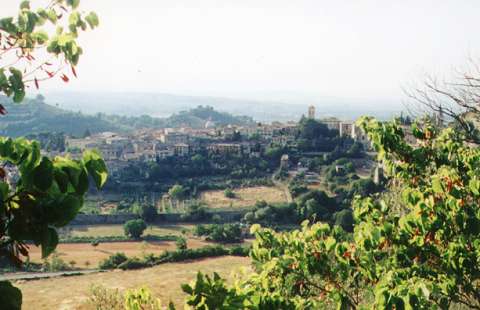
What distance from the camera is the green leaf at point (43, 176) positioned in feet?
6.73

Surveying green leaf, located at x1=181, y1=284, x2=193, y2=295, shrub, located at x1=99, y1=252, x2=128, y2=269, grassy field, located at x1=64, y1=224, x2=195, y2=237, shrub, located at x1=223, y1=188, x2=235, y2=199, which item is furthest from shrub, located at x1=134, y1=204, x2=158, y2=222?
green leaf, located at x1=181, y1=284, x2=193, y2=295

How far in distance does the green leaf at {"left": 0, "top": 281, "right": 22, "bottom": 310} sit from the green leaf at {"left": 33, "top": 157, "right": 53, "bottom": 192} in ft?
1.51

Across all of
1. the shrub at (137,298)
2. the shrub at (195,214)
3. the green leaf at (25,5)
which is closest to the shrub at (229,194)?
the shrub at (195,214)

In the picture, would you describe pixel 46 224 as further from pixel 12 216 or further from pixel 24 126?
pixel 24 126

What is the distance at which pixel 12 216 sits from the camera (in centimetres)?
210

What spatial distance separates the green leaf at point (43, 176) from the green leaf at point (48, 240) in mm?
183

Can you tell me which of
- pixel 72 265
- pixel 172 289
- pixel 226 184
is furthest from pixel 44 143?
pixel 172 289

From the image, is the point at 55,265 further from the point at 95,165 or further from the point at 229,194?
the point at 95,165

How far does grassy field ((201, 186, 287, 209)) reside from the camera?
76.4 metres

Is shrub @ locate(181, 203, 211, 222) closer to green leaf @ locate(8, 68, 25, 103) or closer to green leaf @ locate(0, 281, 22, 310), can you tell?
green leaf @ locate(8, 68, 25, 103)

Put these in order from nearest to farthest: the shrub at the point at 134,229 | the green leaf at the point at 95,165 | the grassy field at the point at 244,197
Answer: the green leaf at the point at 95,165, the shrub at the point at 134,229, the grassy field at the point at 244,197

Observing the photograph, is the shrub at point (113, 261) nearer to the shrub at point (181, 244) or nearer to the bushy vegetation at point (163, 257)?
the bushy vegetation at point (163, 257)

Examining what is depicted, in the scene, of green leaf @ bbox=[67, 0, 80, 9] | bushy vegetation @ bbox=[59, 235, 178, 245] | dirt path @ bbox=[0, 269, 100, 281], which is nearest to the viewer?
green leaf @ bbox=[67, 0, 80, 9]


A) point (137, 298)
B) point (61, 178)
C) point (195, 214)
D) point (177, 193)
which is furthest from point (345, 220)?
point (61, 178)
